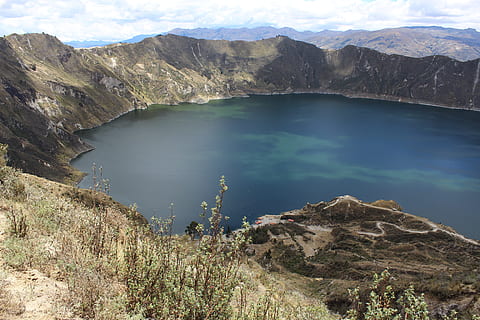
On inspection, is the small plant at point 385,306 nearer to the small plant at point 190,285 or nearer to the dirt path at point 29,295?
the small plant at point 190,285

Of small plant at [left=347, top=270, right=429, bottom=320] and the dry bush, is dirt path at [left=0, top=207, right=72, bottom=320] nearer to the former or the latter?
the dry bush

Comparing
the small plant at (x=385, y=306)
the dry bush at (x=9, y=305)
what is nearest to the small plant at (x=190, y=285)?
the dry bush at (x=9, y=305)

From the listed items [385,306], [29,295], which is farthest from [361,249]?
[29,295]

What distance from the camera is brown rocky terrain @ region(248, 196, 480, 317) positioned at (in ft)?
99.3

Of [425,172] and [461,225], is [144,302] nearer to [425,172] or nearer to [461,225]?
[461,225]

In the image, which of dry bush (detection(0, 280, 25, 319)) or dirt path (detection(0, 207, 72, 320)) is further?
dirt path (detection(0, 207, 72, 320))

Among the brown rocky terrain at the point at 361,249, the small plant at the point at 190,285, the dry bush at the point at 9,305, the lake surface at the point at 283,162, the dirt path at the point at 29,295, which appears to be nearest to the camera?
the dry bush at the point at 9,305

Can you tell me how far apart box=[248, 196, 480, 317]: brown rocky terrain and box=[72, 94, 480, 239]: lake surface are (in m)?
10.6

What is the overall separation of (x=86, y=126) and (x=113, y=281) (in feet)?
444

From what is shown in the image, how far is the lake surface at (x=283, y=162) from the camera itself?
7275cm

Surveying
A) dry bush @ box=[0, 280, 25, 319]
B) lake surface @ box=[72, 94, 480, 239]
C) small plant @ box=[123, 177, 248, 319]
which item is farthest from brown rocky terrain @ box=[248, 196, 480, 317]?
dry bush @ box=[0, 280, 25, 319]

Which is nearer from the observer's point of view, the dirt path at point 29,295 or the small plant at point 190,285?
the dirt path at point 29,295

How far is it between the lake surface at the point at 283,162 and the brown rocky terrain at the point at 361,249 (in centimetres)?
1059

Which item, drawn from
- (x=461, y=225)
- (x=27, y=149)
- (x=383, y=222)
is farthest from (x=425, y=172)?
(x=27, y=149)
